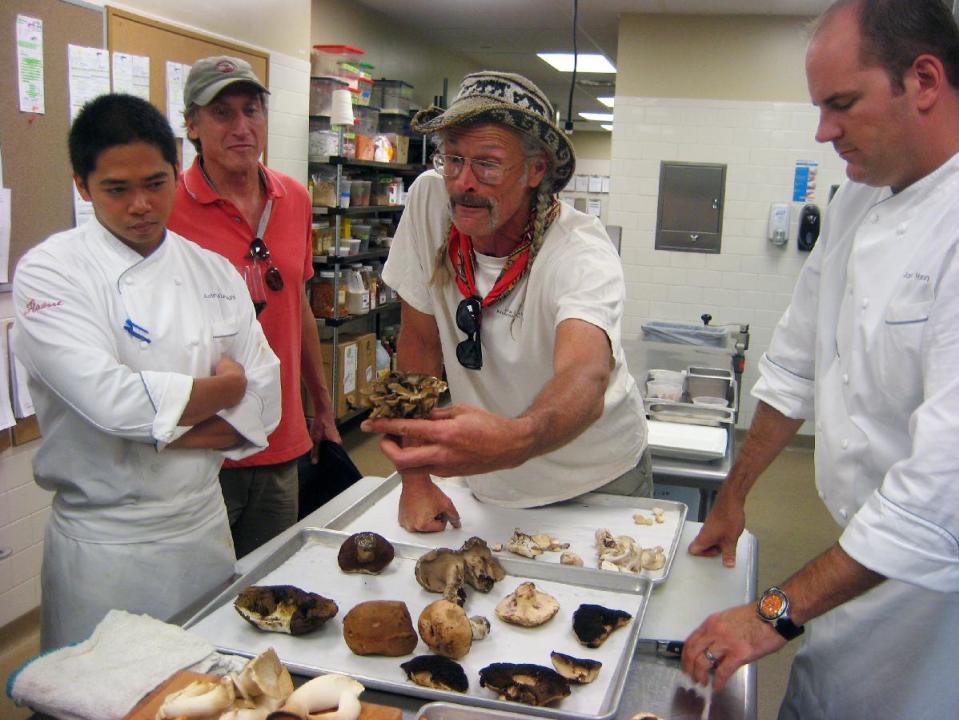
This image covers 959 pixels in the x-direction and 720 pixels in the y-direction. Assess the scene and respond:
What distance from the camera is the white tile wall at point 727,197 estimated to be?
6098 millimetres

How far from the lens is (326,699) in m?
1.05

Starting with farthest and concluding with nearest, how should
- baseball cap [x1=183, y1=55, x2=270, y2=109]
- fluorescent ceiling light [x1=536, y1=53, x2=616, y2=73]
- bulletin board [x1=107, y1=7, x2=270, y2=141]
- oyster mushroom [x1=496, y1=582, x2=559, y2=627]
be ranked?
fluorescent ceiling light [x1=536, y1=53, x2=616, y2=73], bulletin board [x1=107, y1=7, x2=270, y2=141], baseball cap [x1=183, y1=55, x2=270, y2=109], oyster mushroom [x1=496, y1=582, x2=559, y2=627]

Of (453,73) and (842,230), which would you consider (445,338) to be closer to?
(842,230)

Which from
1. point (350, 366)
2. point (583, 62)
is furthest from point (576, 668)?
point (583, 62)

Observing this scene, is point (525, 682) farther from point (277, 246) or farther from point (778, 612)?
point (277, 246)

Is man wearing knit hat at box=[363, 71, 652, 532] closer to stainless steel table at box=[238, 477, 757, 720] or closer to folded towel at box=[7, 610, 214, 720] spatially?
stainless steel table at box=[238, 477, 757, 720]

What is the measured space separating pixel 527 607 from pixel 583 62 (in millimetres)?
8086

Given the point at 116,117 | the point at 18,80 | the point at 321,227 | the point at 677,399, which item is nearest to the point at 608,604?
the point at 116,117

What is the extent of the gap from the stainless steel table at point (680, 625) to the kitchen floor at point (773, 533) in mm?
1457

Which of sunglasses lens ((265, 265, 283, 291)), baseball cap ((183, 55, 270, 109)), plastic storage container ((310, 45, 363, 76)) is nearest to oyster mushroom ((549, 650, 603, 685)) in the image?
sunglasses lens ((265, 265, 283, 291))

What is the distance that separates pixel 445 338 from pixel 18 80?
72.6 inches

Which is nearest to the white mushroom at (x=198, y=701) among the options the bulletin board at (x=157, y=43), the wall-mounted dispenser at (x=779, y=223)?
the bulletin board at (x=157, y=43)

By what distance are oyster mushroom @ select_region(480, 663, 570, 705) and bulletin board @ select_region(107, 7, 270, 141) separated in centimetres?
297

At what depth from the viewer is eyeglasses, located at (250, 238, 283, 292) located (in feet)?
8.04
